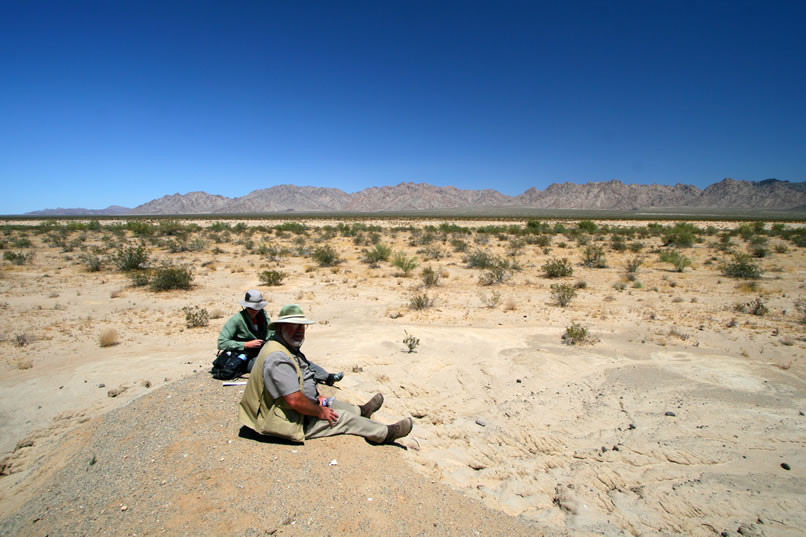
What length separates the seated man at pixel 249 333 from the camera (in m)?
5.05

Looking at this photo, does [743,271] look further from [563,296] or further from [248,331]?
[248,331]

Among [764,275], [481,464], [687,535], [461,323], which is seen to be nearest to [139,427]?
[481,464]

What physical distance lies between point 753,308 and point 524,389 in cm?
734

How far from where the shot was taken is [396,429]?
13.3ft

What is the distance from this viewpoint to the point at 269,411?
3.55m

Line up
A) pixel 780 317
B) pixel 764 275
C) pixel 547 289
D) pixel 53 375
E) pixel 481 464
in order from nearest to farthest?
1. pixel 481 464
2. pixel 53 375
3. pixel 780 317
4. pixel 547 289
5. pixel 764 275

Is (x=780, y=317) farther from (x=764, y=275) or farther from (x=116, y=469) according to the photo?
(x=116, y=469)

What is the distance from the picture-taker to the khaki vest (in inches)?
138

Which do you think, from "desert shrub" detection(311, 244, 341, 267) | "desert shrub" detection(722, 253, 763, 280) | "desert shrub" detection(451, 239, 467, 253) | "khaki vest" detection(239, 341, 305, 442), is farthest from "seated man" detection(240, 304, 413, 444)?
"desert shrub" detection(451, 239, 467, 253)

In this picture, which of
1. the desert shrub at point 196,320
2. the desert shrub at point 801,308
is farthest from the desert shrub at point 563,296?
the desert shrub at point 196,320

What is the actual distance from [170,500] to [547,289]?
11.3 meters

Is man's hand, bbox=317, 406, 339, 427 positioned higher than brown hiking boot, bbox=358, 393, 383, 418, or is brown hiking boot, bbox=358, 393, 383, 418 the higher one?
man's hand, bbox=317, 406, 339, 427

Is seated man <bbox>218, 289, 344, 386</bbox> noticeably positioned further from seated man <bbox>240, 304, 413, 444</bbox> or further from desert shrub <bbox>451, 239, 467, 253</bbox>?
desert shrub <bbox>451, 239, 467, 253</bbox>

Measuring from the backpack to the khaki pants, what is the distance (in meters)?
1.71
